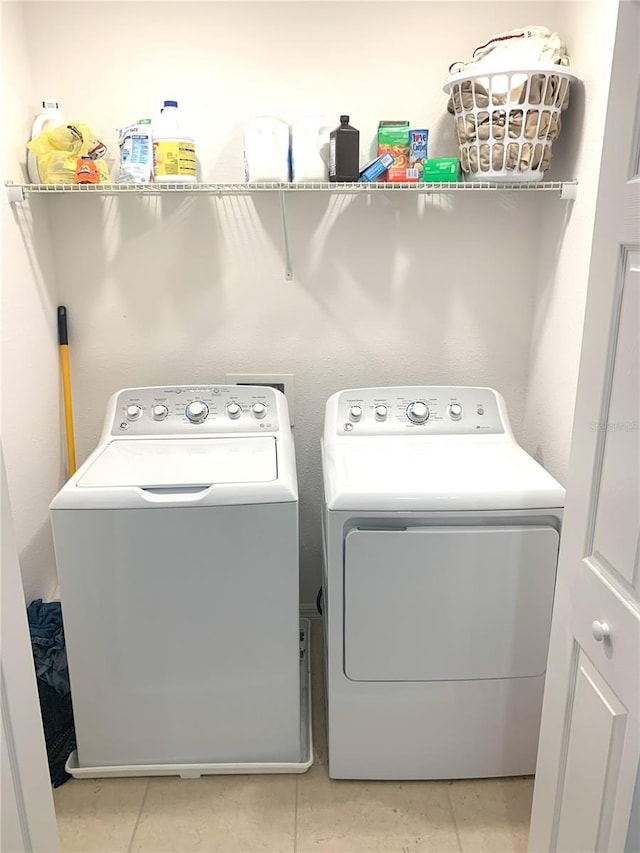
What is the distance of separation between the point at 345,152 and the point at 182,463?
1.02 m

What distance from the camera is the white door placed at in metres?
1.03

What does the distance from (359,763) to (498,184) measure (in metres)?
1.74

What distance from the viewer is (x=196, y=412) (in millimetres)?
2094

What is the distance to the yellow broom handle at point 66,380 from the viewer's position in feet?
7.41

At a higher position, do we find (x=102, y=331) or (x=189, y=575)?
(x=102, y=331)

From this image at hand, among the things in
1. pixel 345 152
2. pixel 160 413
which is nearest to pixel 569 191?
pixel 345 152

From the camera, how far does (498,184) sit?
2016 mm

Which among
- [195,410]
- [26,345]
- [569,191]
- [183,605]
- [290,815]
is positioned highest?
[569,191]

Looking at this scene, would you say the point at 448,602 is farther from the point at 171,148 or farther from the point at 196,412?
the point at 171,148

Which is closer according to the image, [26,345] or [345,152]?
[345,152]

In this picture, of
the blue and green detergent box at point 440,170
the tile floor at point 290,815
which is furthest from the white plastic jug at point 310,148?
the tile floor at point 290,815

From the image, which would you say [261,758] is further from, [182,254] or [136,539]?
[182,254]

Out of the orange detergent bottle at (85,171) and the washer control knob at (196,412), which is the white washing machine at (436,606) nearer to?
the washer control knob at (196,412)

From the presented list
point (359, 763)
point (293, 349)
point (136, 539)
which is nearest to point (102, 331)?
point (293, 349)
